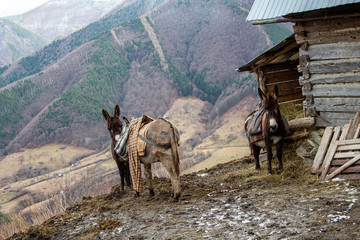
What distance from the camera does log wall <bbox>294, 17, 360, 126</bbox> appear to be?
9008mm

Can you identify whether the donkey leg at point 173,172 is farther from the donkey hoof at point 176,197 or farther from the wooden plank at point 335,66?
the wooden plank at point 335,66

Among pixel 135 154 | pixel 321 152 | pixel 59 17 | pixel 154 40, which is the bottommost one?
pixel 321 152

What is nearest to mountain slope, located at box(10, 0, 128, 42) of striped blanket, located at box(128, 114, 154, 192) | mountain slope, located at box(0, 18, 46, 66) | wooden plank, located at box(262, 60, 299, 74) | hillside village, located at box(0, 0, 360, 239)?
mountain slope, located at box(0, 18, 46, 66)

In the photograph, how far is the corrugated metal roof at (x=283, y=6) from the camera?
8.80m

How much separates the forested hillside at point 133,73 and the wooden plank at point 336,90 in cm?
5287

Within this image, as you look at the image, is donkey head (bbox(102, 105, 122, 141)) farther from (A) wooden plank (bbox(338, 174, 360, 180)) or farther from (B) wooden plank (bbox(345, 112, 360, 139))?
(B) wooden plank (bbox(345, 112, 360, 139))

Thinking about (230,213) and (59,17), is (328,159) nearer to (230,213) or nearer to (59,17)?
(230,213)

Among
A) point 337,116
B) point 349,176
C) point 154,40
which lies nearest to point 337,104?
point 337,116

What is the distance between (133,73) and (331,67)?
2726 inches

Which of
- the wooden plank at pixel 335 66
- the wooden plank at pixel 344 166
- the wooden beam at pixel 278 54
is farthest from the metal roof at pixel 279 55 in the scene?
the wooden plank at pixel 344 166

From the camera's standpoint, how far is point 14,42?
126 m

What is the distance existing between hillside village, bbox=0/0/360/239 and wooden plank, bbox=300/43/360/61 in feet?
0.09

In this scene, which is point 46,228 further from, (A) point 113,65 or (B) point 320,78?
(A) point 113,65

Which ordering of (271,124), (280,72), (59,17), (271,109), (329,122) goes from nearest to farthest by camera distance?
1. (271,124)
2. (271,109)
3. (329,122)
4. (280,72)
5. (59,17)
